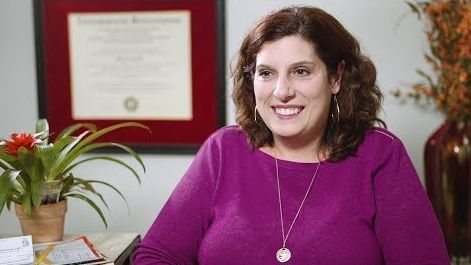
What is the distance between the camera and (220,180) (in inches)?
61.0

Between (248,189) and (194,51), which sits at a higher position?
(194,51)

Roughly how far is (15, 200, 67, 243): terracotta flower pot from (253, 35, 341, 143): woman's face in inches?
26.8

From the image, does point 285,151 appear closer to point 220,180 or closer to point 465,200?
point 220,180

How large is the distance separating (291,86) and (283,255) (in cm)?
43

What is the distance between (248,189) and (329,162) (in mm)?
230

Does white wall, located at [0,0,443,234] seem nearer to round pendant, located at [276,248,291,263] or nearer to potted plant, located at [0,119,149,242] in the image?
potted plant, located at [0,119,149,242]

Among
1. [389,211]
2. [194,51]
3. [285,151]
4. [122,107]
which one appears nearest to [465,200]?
[389,211]

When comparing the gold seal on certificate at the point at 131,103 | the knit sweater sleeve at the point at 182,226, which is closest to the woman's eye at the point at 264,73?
the knit sweater sleeve at the point at 182,226

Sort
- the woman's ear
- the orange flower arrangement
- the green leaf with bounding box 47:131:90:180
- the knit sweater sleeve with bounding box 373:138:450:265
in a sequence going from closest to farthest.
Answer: the knit sweater sleeve with bounding box 373:138:450:265, the woman's ear, the green leaf with bounding box 47:131:90:180, the orange flower arrangement

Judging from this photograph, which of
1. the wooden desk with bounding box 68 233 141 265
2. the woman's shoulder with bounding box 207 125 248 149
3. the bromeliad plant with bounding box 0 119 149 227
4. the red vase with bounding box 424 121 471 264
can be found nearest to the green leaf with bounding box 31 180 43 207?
the bromeliad plant with bounding box 0 119 149 227

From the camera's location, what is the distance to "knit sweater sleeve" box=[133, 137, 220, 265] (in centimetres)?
154

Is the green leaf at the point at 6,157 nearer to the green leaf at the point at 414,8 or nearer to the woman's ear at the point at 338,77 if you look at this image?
the woman's ear at the point at 338,77

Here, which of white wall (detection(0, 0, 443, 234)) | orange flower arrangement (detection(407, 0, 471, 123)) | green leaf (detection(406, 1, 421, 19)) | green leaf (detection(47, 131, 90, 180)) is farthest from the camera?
white wall (detection(0, 0, 443, 234))

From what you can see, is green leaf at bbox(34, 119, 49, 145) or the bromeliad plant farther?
green leaf at bbox(34, 119, 49, 145)
